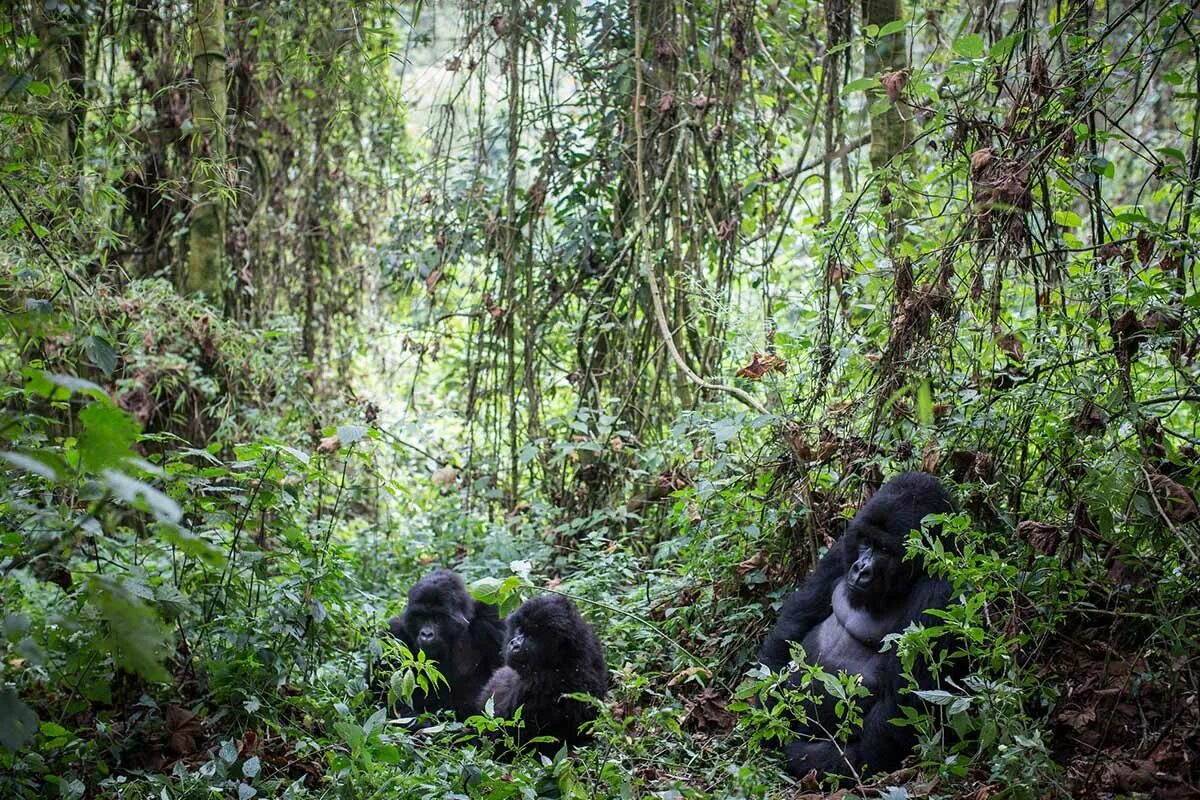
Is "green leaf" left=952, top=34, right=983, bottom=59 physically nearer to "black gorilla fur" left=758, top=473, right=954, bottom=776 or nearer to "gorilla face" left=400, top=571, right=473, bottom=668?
"black gorilla fur" left=758, top=473, right=954, bottom=776

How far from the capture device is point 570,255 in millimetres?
5703

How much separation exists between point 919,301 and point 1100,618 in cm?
110

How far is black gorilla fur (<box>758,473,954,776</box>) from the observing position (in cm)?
296

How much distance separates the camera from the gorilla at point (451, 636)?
3922mm

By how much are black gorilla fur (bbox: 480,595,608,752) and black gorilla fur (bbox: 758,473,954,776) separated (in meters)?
0.61

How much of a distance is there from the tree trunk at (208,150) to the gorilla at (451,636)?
1.77m

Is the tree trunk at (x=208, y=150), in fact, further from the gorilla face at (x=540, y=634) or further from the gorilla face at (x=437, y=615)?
the gorilla face at (x=540, y=634)

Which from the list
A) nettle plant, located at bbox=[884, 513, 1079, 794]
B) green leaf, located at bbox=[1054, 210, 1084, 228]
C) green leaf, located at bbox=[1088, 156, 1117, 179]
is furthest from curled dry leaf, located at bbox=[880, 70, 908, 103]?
nettle plant, located at bbox=[884, 513, 1079, 794]

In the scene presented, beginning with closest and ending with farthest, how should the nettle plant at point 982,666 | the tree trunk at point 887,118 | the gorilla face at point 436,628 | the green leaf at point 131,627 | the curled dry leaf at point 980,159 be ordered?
the green leaf at point 131,627 → the nettle plant at point 982,666 → the curled dry leaf at point 980,159 → the gorilla face at point 436,628 → the tree trunk at point 887,118

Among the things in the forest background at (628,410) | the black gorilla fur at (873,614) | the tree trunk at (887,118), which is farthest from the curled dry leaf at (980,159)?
the tree trunk at (887,118)

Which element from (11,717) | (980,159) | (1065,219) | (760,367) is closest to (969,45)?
(980,159)

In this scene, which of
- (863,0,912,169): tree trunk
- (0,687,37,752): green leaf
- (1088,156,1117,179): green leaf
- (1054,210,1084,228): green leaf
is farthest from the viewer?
(863,0,912,169): tree trunk

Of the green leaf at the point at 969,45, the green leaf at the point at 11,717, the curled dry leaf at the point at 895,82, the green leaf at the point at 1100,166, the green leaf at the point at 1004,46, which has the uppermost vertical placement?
the green leaf at the point at 969,45

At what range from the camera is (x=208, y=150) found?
5.11 meters
